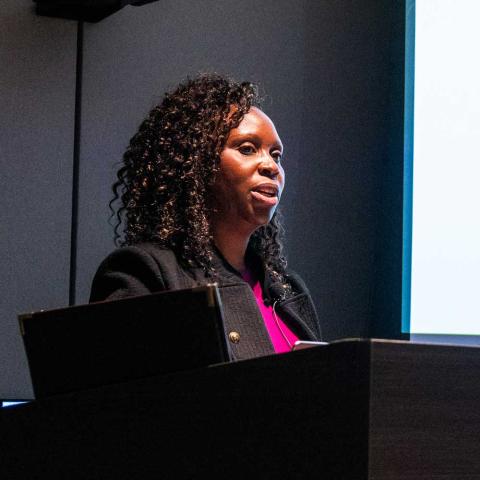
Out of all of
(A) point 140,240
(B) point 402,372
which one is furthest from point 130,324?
(A) point 140,240

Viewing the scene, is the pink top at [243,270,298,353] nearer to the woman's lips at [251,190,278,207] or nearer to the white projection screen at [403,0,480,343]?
the woman's lips at [251,190,278,207]

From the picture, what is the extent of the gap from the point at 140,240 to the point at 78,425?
2.53 ft

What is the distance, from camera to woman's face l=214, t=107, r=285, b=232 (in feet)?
5.32

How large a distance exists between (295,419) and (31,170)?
1.84 m

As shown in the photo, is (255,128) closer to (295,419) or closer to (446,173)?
(295,419)

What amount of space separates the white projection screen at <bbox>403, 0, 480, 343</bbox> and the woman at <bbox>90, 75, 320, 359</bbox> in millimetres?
896

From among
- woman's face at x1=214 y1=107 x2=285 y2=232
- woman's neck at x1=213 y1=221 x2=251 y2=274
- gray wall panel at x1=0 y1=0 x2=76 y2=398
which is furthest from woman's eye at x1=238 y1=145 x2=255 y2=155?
gray wall panel at x1=0 y1=0 x2=76 y2=398

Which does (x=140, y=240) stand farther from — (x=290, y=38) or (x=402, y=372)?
(x=290, y=38)

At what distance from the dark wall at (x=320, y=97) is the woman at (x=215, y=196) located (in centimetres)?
92

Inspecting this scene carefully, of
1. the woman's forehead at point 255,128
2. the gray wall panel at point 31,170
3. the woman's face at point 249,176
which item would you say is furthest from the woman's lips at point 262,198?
the gray wall panel at point 31,170

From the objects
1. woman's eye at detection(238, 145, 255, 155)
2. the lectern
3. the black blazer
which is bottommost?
the lectern

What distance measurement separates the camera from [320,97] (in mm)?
2898

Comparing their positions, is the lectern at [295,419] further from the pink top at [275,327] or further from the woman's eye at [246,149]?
the woman's eye at [246,149]

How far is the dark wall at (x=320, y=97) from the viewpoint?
268 cm
